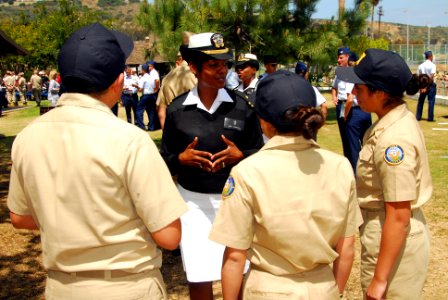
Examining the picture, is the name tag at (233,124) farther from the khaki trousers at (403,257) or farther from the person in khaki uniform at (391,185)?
the khaki trousers at (403,257)

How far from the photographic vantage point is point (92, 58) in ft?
6.48

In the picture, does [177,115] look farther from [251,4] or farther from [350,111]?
[251,4]

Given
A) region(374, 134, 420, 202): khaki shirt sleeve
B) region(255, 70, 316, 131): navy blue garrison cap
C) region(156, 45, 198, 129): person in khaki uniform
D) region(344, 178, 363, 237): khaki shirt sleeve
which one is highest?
region(255, 70, 316, 131): navy blue garrison cap

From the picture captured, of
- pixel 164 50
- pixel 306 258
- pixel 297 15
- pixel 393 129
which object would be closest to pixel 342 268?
pixel 306 258

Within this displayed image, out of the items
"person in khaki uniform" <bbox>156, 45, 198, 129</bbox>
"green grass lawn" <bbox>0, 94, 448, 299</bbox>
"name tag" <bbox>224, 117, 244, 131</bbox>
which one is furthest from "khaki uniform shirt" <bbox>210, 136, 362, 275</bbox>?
"person in khaki uniform" <bbox>156, 45, 198, 129</bbox>

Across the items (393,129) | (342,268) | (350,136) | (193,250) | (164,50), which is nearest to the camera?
(342,268)

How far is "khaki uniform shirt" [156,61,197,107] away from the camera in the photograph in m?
4.88

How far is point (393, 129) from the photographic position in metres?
2.39

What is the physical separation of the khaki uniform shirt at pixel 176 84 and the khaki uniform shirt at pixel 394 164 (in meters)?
2.56

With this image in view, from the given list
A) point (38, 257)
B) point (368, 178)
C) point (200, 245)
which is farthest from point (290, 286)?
point (38, 257)

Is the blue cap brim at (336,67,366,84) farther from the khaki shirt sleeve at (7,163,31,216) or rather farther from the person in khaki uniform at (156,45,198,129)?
the person in khaki uniform at (156,45,198,129)

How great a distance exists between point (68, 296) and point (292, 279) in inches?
32.6

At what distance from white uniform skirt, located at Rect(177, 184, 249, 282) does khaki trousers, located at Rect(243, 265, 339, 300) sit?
1145mm

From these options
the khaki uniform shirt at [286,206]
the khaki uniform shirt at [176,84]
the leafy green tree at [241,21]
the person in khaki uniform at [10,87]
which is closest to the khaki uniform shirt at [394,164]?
the khaki uniform shirt at [286,206]
